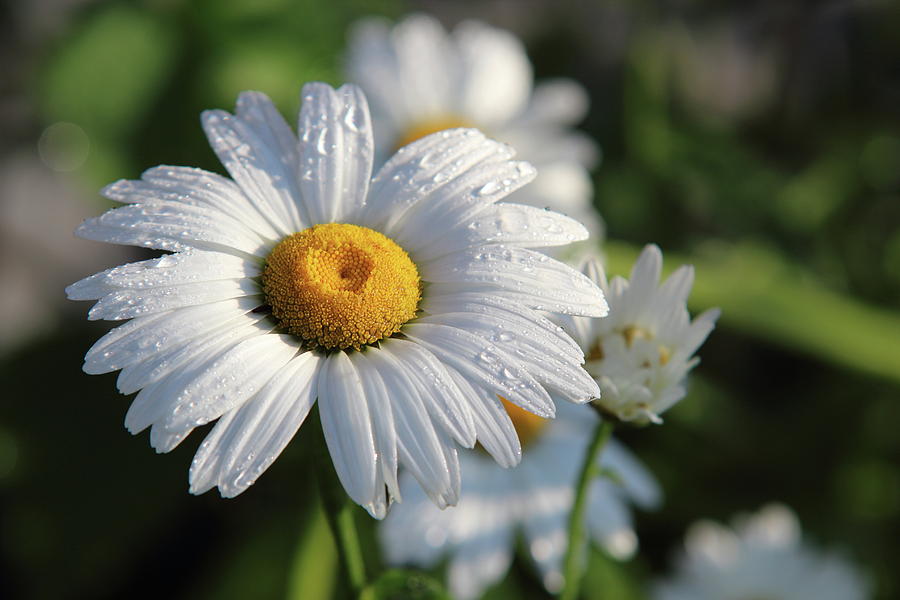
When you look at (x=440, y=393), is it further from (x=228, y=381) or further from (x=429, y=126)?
(x=429, y=126)

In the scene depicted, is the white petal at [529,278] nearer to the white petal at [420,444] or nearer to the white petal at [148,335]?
the white petal at [420,444]

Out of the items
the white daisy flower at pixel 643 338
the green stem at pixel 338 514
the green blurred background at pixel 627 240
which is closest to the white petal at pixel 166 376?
the green stem at pixel 338 514

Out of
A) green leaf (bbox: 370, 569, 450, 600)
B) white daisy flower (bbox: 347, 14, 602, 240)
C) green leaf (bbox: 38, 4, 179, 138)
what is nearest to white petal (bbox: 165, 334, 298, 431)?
green leaf (bbox: 370, 569, 450, 600)

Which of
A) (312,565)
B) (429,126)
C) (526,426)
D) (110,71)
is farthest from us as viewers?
(110,71)

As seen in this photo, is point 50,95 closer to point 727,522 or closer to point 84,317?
point 84,317

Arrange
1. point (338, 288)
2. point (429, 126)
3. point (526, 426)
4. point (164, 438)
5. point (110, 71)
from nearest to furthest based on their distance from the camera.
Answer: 1. point (164, 438)
2. point (338, 288)
3. point (526, 426)
4. point (429, 126)
5. point (110, 71)

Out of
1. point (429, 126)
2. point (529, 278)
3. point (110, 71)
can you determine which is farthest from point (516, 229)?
point (110, 71)
